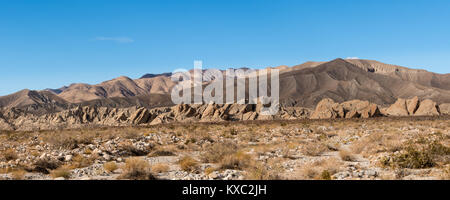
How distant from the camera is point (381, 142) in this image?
15.0 meters

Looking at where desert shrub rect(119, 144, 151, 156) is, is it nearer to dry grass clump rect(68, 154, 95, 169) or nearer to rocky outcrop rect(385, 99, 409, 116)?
dry grass clump rect(68, 154, 95, 169)

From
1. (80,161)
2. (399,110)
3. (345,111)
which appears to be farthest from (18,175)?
(399,110)

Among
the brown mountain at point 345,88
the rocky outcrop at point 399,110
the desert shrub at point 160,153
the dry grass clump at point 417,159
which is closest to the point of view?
the dry grass clump at point 417,159

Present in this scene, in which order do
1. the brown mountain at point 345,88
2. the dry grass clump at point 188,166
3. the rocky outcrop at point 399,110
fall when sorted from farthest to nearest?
the brown mountain at point 345,88 < the rocky outcrop at point 399,110 < the dry grass clump at point 188,166

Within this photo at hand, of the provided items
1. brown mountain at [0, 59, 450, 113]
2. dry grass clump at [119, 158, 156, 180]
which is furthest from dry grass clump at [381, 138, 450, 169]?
brown mountain at [0, 59, 450, 113]

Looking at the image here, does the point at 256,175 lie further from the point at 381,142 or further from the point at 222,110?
the point at 222,110

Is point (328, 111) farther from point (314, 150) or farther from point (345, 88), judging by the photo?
point (345, 88)

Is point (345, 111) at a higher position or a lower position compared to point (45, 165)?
higher

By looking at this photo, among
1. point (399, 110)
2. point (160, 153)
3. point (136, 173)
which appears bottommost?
point (160, 153)

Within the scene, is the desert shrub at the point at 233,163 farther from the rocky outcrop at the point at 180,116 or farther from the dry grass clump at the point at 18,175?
the rocky outcrop at the point at 180,116

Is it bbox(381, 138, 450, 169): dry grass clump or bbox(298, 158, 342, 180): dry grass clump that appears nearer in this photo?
bbox(298, 158, 342, 180): dry grass clump

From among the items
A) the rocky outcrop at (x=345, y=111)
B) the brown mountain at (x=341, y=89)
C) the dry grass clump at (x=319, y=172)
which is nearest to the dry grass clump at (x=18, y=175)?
the dry grass clump at (x=319, y=172)

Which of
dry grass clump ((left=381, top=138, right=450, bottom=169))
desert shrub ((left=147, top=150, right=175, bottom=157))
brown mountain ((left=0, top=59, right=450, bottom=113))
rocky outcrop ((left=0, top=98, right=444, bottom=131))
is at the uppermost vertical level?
brown mountain ((left=0, top=59, right=450, bottom=113))
